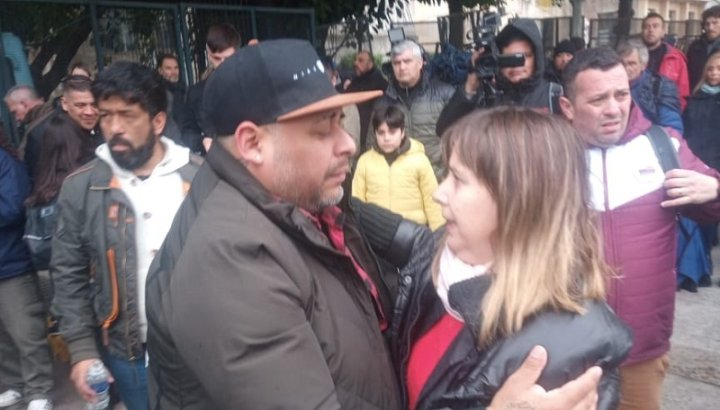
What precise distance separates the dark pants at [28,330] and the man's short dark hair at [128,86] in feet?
5.77

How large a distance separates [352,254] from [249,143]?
A: 398mm

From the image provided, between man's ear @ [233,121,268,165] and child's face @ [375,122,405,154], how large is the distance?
2.85 m

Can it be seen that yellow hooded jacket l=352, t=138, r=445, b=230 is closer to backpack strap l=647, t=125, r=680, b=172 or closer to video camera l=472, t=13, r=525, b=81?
video camera l=472, t=13, r=525, b=81

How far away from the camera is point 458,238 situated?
1469 mm

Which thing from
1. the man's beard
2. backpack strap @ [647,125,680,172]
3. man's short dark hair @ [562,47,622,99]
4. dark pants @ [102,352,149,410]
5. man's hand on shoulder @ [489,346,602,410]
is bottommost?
dark pants @ [102,352,149,410]

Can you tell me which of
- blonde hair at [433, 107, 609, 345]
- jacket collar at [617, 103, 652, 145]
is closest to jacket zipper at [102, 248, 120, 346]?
blonde hair at [433, 107, 609, 345]

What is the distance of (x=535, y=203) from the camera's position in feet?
4.57

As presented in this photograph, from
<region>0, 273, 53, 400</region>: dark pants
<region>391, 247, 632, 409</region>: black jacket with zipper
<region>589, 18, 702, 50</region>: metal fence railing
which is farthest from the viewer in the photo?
<region>589, 18, 702, 50</region>: metal fence railing

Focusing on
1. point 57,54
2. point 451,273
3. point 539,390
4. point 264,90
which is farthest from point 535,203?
point 57,54

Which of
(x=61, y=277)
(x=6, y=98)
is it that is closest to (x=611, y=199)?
(x=61, y=277)

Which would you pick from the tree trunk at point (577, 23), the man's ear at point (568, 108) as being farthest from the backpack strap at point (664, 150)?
the tree trunk at point (577, 23)

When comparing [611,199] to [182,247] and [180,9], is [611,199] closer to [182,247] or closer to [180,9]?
[182,247]

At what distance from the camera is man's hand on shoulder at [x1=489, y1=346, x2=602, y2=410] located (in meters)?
1.25

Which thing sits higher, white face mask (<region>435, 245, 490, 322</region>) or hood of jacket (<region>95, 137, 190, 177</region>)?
hood of jacket (<region>95, 137, 190, 177</region>)
